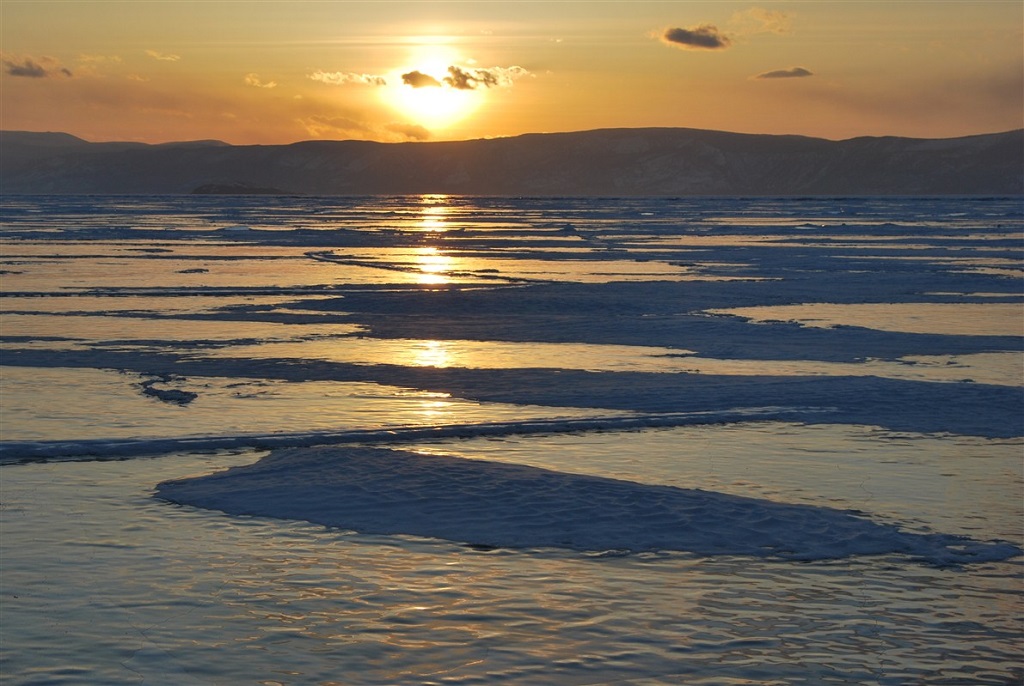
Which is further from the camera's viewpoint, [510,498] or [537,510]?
[510,498]

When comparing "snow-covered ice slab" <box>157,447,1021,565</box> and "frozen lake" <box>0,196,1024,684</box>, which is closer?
"frozen lake" <box>0,196,1024,684</box>

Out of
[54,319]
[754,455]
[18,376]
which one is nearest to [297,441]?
→ [754,455]

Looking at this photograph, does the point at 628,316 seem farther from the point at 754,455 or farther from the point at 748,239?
the point at 748,239

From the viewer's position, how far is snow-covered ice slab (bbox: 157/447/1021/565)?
745cm

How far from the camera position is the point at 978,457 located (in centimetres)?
991

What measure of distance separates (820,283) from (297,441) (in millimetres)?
19226

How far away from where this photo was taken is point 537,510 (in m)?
8.12

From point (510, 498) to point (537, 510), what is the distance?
13.1 inches

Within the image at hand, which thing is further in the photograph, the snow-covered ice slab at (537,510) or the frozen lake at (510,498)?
the snow-covered ice slab at (537,510)

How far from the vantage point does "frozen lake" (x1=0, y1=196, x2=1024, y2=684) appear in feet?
18.9

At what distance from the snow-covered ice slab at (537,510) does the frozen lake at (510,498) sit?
30mm

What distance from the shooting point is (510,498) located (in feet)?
27.6

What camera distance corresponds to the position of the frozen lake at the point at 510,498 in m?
5.77

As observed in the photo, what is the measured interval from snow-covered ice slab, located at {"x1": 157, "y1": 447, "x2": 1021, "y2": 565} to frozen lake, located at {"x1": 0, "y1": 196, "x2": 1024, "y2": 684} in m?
0.03
